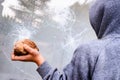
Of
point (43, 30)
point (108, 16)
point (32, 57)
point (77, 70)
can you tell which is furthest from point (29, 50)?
point (43, 30)

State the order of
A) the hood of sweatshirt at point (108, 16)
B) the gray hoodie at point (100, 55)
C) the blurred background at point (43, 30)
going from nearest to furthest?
the gray hoodie at point (100, 55) → the hood of sweatshirt at point (108, 16) → the blurred background at point (43, 30)

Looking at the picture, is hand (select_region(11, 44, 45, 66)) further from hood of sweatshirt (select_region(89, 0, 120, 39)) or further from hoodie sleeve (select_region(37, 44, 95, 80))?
hood of sweatshirt (select_region(89, 0, 120, 39))

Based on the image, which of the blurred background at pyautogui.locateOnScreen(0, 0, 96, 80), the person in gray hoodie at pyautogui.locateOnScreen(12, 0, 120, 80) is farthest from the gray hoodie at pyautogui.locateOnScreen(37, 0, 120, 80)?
the blurred background at pyautogui.locateOnScreen(0, 0, 96, 80)

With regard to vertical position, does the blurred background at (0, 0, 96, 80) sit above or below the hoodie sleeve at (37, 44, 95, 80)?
below

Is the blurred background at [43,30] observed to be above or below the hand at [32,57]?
below

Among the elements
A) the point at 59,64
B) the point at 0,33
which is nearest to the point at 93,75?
the point at 0,33

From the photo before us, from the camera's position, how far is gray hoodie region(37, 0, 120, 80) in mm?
1483

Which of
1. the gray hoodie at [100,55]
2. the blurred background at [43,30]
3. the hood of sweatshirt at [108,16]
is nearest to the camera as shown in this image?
the gray hoodie at [100,55]

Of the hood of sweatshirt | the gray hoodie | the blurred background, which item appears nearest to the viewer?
the gray hoodie

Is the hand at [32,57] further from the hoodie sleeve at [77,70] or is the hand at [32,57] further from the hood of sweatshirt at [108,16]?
the hood of sweatshirt at [108,16]

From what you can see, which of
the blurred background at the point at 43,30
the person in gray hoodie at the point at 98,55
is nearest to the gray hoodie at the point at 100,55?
the person in gray hoodie at the point at 98,55

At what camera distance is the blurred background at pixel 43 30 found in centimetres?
3516

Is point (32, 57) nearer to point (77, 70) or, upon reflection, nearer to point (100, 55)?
point (77, 70)

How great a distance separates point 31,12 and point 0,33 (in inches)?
247
